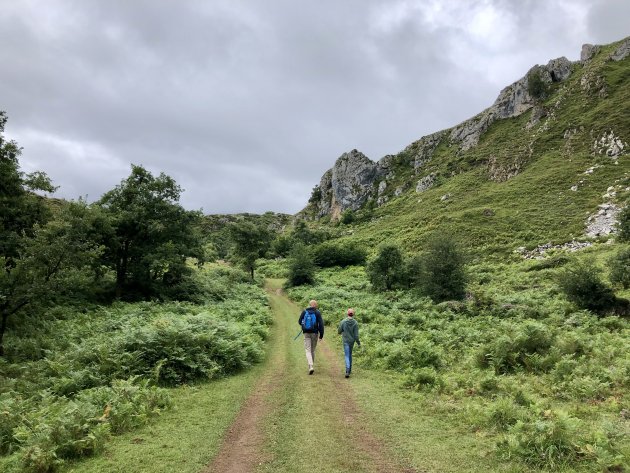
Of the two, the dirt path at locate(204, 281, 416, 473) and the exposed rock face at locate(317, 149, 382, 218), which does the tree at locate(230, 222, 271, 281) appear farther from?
the exposed rock face at locate(317, 149, 382, 218)

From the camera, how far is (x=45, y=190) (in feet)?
86.8

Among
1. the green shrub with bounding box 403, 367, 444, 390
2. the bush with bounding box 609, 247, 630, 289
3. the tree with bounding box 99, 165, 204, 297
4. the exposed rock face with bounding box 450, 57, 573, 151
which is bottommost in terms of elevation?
the green shrub with bounding box 403, 367, 444, 390

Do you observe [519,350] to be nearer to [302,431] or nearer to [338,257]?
[302,431]

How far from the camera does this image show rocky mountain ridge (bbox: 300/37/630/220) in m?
91.3

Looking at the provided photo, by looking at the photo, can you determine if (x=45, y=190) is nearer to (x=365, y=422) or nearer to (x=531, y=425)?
(x=365, y=422)

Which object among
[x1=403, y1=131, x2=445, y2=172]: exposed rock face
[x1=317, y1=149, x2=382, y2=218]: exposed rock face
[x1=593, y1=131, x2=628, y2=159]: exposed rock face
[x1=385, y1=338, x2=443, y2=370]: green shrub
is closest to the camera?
[x1=385, y1=338, x2=443, y2=370]: green shrub

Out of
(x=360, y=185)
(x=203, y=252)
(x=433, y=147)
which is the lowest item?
(x=203, y=252)

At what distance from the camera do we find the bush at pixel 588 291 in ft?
78.3

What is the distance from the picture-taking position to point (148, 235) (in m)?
33.4

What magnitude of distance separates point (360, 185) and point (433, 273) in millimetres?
112196

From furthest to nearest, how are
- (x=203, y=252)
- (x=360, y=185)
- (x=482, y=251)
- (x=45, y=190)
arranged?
(x=360, y=185)
(x=482, y=251)
(x=203, y=252)
(x=45, y=190)

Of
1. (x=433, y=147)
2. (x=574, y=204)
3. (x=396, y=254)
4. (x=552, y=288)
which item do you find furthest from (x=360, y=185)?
(x=552, y=288)

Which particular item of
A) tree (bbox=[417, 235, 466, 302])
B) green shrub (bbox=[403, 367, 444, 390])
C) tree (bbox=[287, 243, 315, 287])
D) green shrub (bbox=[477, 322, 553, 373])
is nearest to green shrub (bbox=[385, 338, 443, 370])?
green shrub (bbox=[477, 322, 553, 373])

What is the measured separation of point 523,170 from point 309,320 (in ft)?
269
